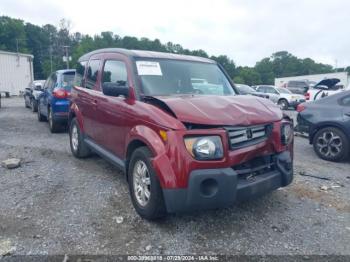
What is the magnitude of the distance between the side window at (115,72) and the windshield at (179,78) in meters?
0.26

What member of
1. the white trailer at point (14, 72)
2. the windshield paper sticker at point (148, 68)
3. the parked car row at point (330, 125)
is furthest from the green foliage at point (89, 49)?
the windshield paper sticker at point (148, 68)

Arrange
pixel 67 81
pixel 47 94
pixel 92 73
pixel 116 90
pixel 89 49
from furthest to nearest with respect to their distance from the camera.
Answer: pixel 89 49, pixel 47 94, pixel 67 81, pixel 92 73, pixel 116 90

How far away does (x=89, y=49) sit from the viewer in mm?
71938

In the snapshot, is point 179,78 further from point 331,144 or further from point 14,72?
point 14,72

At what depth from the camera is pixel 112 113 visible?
4.16 meters

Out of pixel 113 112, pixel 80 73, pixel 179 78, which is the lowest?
→ pixel 113 112

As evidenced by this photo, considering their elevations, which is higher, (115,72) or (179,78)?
(115,72)

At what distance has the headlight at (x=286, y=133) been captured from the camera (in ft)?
11.8

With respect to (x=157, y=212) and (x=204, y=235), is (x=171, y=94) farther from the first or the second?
(x=204, y=235)

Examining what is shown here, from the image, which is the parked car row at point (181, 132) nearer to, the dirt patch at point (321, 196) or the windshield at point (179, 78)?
the windshield at point (179, 78)

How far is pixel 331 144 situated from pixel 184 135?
440 cm

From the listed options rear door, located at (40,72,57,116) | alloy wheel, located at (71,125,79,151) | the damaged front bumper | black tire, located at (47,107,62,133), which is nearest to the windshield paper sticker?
the damaged front bumper

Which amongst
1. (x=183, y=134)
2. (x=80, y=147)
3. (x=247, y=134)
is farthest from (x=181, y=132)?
(x=80, y=147)

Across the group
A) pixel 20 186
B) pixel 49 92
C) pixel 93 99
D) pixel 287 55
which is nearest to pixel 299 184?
pixel 93 99
